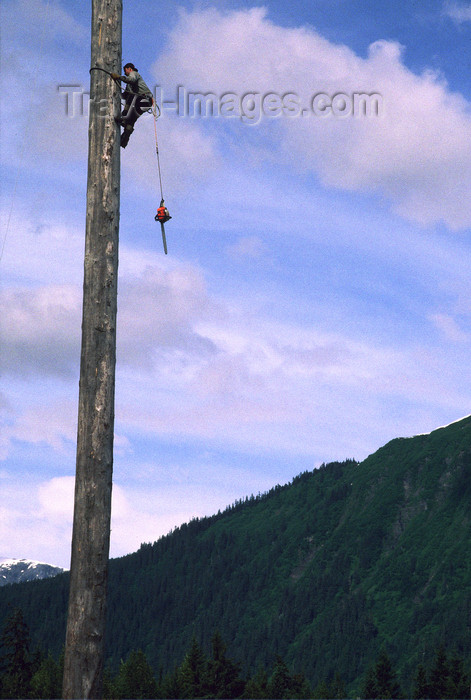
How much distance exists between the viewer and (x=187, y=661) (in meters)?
82.7

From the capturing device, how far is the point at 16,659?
6556 centimetres

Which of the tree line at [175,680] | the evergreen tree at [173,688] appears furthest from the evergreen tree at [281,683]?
the evergreen tree at [173,688]

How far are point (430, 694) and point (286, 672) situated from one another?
21.9m

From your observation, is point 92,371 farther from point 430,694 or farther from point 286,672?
point 430,694

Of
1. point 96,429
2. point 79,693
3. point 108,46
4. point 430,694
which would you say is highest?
point 108,46

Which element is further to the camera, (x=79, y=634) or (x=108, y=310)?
(x=108, y=310)

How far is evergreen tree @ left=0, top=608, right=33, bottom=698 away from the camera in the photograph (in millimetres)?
61500

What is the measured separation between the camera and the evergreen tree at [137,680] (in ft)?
284

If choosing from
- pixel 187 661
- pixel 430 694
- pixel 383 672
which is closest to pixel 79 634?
pixel 187 661

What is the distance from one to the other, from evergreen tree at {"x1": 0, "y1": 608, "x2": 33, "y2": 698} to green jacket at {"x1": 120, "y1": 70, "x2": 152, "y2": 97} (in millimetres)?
57957

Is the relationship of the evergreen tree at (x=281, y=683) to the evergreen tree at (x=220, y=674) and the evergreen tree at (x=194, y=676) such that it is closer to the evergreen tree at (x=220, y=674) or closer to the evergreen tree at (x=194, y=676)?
the evergreen tree at (x=220, y=674)

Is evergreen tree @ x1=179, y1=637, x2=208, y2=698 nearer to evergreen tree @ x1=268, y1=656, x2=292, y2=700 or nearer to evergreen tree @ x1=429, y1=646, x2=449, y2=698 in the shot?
evergreen tree @ x1=268, y1=656, x2=292, y2=700

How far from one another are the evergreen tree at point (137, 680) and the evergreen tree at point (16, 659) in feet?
70.4

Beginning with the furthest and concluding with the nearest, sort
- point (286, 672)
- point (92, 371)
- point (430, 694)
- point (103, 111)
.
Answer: point (430, 694), point (286, 672), point (103, 111), point (92, 371)
